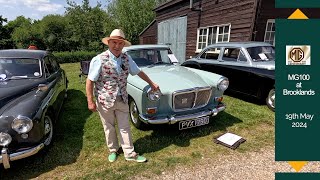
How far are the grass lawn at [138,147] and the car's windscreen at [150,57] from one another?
1.66 metres

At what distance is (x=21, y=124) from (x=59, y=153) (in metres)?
0.92

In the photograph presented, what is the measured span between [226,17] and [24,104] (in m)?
9.24

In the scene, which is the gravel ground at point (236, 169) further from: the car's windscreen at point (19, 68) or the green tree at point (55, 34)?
the green tree at point (55, 34)

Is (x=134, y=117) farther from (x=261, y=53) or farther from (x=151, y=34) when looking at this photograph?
(x=151, y=34)

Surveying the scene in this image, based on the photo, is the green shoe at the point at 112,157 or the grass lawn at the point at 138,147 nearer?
the grass lawn at the point at 138,147

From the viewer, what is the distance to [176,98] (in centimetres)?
386

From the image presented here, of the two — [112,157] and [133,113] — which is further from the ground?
[133,113]

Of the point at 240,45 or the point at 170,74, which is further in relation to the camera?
the point at 240,45

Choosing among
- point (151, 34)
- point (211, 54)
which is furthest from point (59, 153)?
point (151, 34)

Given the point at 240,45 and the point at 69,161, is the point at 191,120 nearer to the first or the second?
the point at 69,161

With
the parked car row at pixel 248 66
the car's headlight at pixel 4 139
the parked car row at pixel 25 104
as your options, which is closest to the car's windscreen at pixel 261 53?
the parked car row at pixel 248 66

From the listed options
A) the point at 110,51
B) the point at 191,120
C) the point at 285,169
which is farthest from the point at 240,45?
the point at 110,51

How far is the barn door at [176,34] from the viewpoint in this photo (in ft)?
45.1

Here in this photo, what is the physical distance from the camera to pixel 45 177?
3057 millimetres
